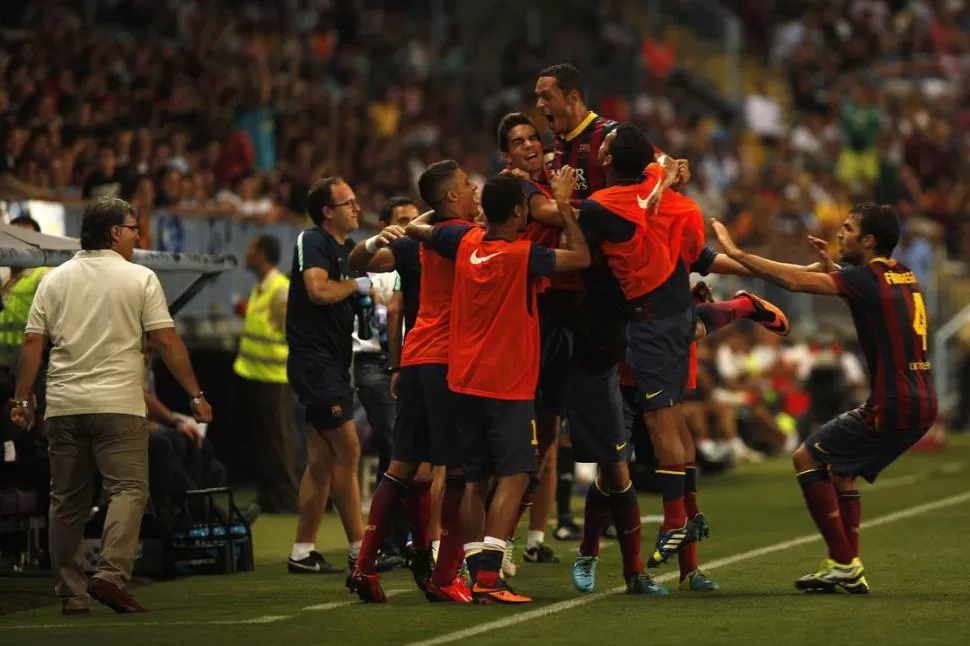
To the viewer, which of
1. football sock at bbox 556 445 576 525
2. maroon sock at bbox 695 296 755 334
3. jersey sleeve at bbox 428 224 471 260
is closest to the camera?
jersey sleeve at bbox 428 224 471 260

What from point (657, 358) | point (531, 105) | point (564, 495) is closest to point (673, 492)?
point (657, 358)

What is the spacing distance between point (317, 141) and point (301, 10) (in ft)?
14.0

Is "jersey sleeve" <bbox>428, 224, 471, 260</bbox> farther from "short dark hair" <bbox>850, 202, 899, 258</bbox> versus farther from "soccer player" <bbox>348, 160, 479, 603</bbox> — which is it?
"short dark hair" <bbox>850, 202, 899, 258</bbox>

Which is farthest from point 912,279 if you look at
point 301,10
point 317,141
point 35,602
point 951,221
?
point 951,221

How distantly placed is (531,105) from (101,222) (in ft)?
60.7

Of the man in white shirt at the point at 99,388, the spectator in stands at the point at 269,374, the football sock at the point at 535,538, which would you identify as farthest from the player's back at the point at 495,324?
the spectator in stands at the point at 269,374

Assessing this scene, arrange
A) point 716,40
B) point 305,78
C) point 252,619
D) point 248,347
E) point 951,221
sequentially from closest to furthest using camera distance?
1. point 252,619
2. point 248,347
3. point 305,78
4. point 951,221
5. point 716,40

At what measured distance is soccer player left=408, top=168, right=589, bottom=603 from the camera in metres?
9.26

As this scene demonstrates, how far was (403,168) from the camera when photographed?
23797mm

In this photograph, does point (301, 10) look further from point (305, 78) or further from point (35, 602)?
point (35, 602)

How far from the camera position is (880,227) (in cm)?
977

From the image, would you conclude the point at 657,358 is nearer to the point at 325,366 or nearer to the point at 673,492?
the point at 673,492

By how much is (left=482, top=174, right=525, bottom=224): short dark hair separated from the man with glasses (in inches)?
75.0

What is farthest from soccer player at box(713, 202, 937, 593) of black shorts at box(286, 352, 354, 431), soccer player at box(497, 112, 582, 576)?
black shorts at box(286, 352, 354, 431)
